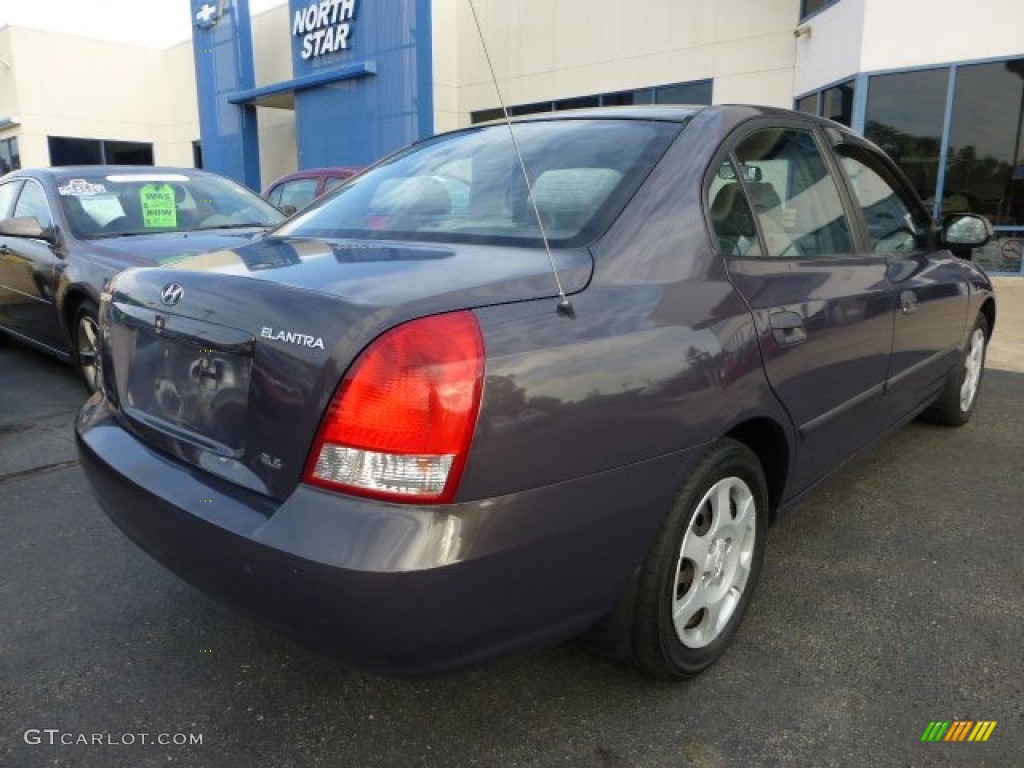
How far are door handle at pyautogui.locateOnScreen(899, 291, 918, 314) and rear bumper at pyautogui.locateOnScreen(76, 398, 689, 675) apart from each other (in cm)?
169

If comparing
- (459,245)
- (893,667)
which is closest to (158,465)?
Result: (459,245)

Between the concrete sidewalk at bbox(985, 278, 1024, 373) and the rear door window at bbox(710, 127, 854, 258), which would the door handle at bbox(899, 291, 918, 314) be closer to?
the rear door window at bbox(710, 127, 854, 258)

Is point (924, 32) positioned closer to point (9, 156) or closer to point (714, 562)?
point (714, 562)

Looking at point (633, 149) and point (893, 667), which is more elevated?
point (633, 149)

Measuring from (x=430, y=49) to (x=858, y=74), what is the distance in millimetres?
8665

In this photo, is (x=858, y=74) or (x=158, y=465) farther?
(x=858, y=74)

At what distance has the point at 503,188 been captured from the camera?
2.45 metres

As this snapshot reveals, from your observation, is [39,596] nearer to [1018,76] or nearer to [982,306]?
[982,306]

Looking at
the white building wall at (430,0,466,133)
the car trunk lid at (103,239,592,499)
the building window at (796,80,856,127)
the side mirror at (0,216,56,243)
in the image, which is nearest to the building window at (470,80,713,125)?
the white building wall at (430,0,466,133)

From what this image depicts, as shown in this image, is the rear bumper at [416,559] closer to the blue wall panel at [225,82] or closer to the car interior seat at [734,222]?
the car interior seat at [734,222]

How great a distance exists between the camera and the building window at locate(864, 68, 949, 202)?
1051cm

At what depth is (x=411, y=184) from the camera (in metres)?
2.75

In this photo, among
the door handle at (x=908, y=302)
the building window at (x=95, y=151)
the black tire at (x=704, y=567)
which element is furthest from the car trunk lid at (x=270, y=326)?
the building window at (x=95, y=151)

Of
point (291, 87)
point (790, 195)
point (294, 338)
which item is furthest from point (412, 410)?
A: point (291, 87)
